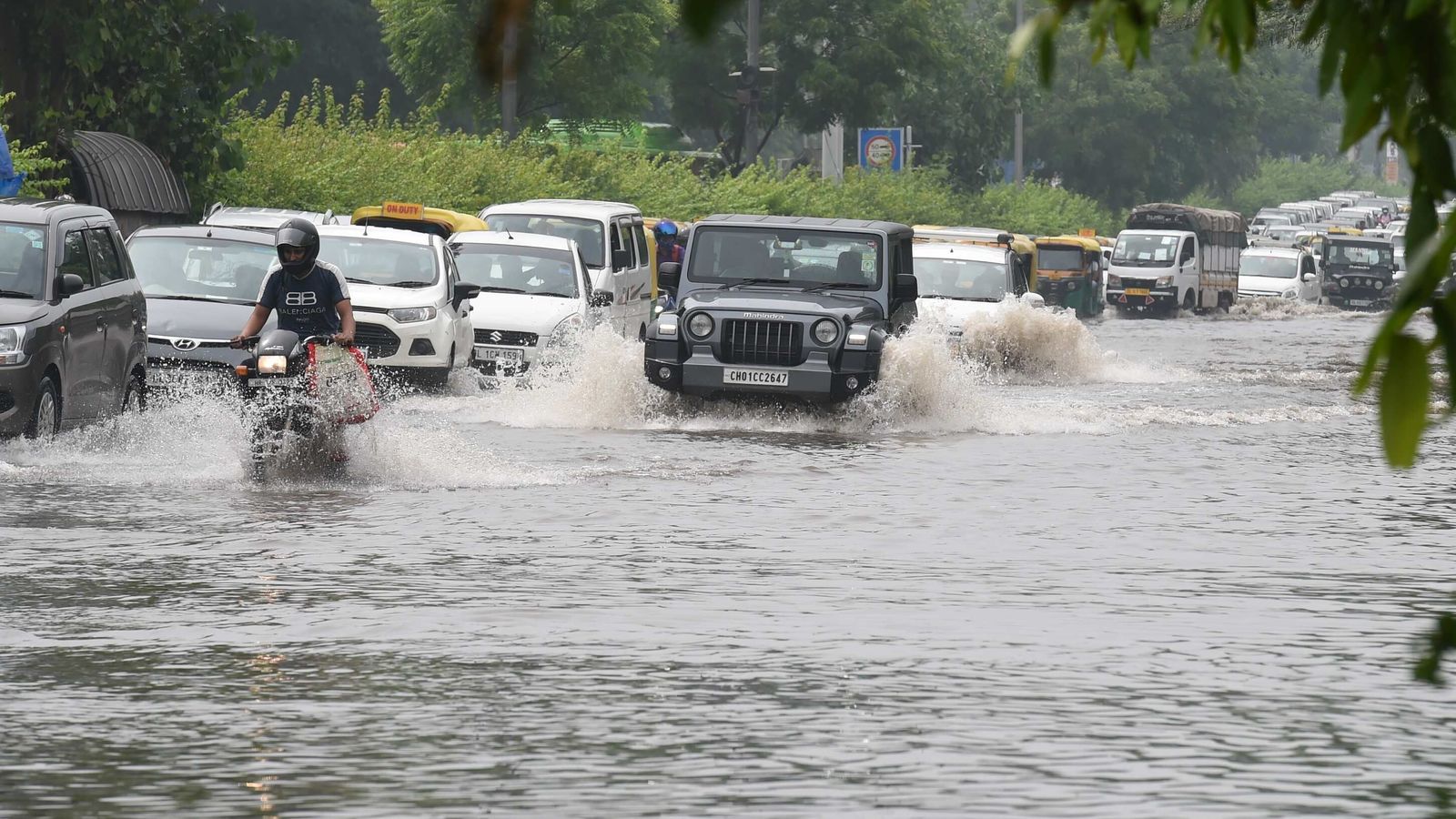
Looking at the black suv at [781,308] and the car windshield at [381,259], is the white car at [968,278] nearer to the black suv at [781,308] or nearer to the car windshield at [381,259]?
the car windshield at [381,259]

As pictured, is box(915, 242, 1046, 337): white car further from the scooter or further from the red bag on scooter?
the red bag on scooter

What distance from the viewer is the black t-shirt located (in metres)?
14.6

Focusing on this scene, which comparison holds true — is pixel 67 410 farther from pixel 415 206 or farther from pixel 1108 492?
pixel 415 206

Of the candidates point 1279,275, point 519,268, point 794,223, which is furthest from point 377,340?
point 1279,275

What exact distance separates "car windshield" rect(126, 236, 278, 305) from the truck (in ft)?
125

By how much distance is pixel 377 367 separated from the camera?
23703 millimetres

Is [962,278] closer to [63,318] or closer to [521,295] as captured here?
[521,295]

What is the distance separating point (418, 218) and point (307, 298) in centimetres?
1678

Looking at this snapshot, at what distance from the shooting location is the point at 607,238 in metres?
29.6

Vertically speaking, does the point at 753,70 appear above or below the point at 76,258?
above

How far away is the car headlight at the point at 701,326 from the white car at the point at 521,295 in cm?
492

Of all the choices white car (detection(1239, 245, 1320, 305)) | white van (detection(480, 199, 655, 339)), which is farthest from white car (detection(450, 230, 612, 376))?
white car (detection(1239, 245, 1320, 305))

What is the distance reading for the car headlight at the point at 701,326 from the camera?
20.5 meters

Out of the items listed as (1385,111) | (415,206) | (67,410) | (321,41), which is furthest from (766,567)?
(321,41)
